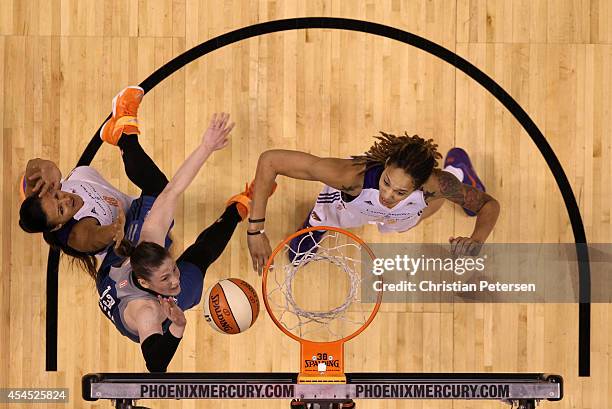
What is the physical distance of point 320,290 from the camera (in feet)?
13.8

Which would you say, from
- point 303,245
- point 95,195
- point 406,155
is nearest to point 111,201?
point 95,195

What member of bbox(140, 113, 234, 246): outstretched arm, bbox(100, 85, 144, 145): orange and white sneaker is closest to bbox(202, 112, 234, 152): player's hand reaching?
bbox(140, 113, 234, 246): outstretched arm

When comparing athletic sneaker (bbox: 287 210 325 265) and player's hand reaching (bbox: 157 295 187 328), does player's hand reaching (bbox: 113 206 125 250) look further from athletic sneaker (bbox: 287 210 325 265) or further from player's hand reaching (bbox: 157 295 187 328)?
athletic sneaker (bbox: 287 210 325 265)

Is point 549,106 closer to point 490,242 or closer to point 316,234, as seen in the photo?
point 490,242

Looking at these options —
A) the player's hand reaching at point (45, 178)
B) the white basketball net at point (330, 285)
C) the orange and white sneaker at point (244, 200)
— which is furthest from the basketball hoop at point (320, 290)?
the player's hand reaching at point (45, 178)

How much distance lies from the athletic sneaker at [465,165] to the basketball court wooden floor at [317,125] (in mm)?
53

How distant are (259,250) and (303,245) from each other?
0.26m

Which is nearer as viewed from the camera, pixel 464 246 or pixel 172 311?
pixel 172 311

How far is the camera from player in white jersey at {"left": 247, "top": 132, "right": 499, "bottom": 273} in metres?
4.05

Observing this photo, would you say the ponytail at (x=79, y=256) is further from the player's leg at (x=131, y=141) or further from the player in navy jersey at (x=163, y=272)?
the player's leg at (x=131, y=141)

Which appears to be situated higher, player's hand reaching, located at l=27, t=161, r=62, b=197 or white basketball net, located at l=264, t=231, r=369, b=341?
player's hand reaching, located at l=27, t=161, r=62, b=197

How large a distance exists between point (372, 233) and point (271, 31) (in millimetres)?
1322

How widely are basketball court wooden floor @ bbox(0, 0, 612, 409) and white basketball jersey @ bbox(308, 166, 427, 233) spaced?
0.10 metres

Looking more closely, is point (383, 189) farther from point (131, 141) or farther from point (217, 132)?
point (131, 141)
